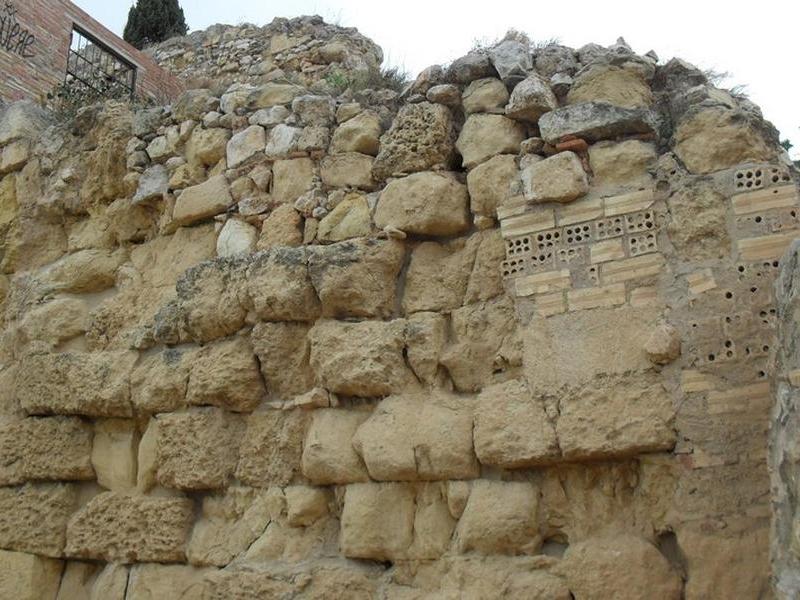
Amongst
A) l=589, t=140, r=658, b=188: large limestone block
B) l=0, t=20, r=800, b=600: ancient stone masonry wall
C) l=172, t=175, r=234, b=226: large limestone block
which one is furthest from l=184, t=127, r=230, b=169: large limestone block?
l=589, t=140, r=658, b=188: large limestone block

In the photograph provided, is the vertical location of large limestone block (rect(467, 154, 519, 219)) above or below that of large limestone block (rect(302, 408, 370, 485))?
above

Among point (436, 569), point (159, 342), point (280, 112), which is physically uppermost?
point (280, 112)

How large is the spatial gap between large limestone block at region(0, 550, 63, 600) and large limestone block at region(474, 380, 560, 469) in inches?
95.6

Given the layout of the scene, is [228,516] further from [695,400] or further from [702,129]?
[702,129]

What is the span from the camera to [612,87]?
11.8 ft

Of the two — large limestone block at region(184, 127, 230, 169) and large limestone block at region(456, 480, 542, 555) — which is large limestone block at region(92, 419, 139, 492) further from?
large limestone block at region(456, 480, 542, 555)

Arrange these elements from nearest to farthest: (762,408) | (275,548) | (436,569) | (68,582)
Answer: (762,408)
(436,569)
(275,548)
(68,582)

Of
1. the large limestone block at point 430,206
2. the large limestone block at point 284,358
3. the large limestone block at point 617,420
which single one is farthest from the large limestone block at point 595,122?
the large limestone block at point 284,358

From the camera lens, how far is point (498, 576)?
3.07 meters

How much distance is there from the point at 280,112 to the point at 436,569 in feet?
8.32

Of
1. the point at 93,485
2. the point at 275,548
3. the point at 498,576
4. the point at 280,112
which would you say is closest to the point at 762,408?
the point at 498,576

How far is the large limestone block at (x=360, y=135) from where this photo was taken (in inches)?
164

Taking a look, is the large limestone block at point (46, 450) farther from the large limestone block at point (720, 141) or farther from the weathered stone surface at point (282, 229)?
the large limestone block at point (720, 141)

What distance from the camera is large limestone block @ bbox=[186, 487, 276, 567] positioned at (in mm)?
3699
